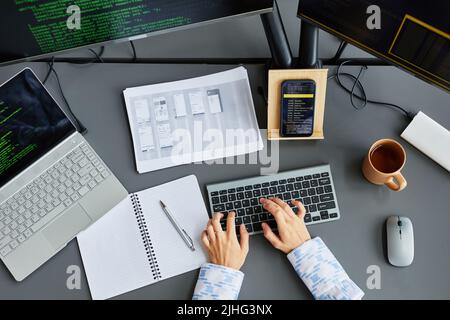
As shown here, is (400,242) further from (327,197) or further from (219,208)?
(219,208)

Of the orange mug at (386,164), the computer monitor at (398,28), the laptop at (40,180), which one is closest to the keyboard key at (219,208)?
the laptop at (40,180)

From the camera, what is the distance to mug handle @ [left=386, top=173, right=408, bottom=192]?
2.90 ft

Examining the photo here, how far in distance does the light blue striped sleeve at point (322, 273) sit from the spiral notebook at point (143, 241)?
206mm

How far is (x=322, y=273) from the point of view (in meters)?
0.89

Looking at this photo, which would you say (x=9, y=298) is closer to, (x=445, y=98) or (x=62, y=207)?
(x=62, y=207)

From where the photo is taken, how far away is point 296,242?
91cm

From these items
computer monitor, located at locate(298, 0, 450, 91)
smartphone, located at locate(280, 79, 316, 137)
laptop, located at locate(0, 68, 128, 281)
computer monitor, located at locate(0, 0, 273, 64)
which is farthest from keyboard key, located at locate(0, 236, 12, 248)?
computer monitor, located at locate(298, 0, 450, 91)

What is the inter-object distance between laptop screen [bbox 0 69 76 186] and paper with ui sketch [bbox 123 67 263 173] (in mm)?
164

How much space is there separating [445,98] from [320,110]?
0.30 m

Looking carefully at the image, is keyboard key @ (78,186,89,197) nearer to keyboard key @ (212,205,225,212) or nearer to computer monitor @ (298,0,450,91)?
keyboard key @ (212,205,225,212)

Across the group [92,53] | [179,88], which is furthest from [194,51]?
[92,53]

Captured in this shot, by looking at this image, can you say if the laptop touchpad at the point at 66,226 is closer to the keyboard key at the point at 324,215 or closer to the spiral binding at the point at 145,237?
the spiral binding at the point at 145,237

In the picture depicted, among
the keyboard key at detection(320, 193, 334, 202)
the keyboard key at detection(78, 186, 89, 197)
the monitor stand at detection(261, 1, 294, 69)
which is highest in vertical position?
the monitor stand at detection(261, 1, 294, 69)

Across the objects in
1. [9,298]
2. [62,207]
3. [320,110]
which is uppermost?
[320,110]
